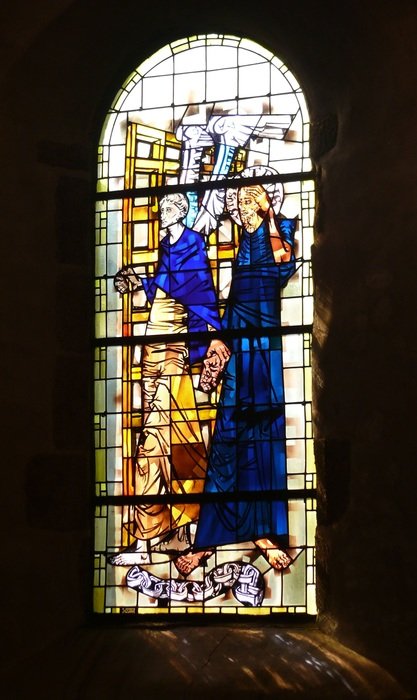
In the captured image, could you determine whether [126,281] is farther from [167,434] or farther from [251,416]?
[251,416]

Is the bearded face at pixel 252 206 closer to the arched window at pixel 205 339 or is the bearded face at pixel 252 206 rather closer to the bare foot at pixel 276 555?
the arched window at pixel 205 339

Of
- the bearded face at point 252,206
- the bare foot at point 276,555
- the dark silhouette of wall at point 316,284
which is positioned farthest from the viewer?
the bearded face at point 252,206

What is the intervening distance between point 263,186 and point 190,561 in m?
1.62

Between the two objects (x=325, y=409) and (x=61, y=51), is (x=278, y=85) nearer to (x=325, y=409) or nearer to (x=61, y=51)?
(x=61, y=51)

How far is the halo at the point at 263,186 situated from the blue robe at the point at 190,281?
0.18 m

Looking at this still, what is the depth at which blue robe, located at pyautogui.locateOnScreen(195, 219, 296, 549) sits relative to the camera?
5059mm

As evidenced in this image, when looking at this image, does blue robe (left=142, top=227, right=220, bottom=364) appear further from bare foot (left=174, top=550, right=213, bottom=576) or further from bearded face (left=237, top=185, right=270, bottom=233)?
bare foot (left=174, top=550, right=213, bottom=576)

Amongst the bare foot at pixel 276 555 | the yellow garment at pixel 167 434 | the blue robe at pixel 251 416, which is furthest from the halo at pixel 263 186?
the bare foot at pixel 276 555

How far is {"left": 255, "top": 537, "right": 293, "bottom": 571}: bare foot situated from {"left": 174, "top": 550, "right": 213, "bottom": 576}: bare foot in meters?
0.22

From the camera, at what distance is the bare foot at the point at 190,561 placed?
5059 millimetres

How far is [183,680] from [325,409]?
1163 mm

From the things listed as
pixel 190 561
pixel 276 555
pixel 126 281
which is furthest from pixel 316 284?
pixel 190 561

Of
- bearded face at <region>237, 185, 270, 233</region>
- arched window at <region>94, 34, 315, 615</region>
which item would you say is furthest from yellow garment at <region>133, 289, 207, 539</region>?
bearded face at <region>237, 185, 270, 233</region>

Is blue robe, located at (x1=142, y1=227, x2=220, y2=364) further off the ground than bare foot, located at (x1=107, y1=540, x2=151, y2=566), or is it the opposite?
blue robe, located at (x1=142, y1=227, x2=220, y2=364)
